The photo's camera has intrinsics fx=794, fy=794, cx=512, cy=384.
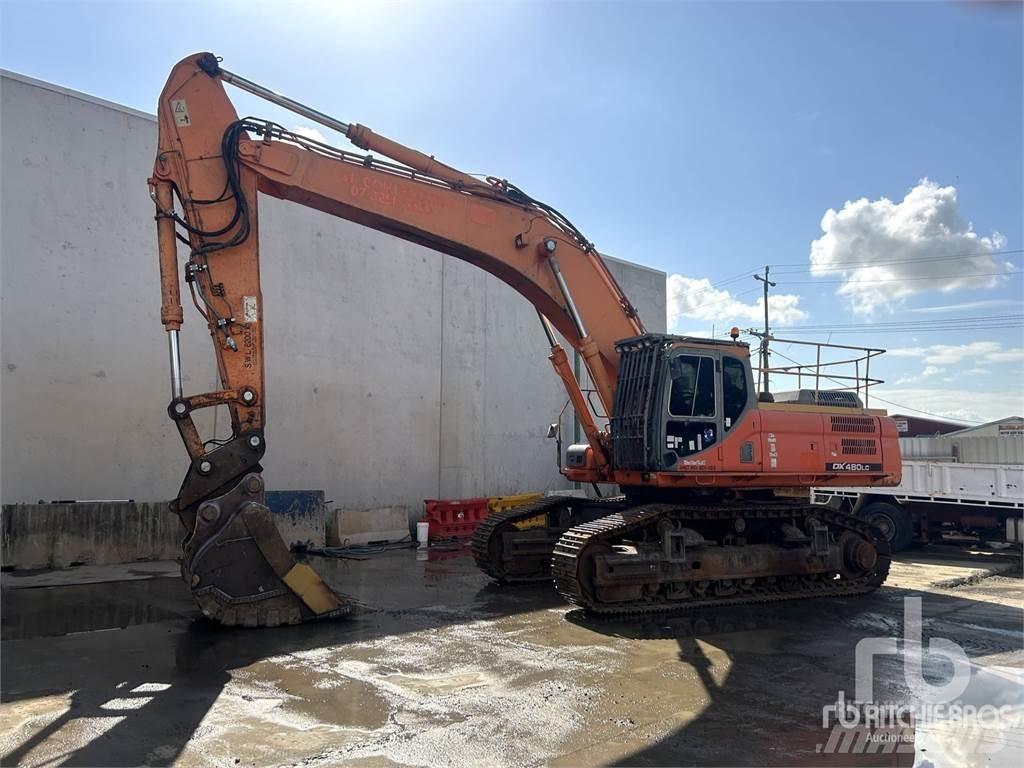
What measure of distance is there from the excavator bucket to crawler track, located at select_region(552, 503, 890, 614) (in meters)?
2.63

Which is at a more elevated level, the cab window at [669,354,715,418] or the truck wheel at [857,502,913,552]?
the cab window at [669,354,715,418]

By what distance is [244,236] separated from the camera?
7.66 meters

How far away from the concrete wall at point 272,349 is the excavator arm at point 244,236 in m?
5.87

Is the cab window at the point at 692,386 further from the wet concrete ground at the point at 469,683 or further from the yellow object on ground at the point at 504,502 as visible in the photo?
the yellow object on ground at the point at 504,502

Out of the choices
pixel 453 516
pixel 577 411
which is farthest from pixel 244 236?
pixel 453 516

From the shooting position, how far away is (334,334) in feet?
51.8

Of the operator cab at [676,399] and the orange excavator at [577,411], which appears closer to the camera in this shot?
the orange excavator at [577,411]

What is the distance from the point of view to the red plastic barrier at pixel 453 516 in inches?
616

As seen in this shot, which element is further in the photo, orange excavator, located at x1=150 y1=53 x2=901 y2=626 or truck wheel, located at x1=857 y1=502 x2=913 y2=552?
truck wheel, located at x1=857 y1=502 x2=913 y2=552

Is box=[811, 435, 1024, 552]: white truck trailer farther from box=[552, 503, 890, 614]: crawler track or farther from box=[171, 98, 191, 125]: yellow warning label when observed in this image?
box=[171, 98, 191, 125]: yellow warning label

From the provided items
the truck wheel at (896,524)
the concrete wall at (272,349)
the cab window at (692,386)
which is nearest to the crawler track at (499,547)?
the cab window at (692,386)

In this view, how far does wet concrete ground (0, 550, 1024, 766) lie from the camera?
455 centimetres

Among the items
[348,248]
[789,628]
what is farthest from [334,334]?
[789,628]

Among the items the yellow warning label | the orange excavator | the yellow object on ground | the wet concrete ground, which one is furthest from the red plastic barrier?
the yellow warning label
